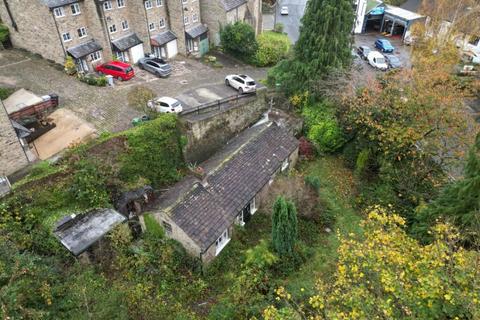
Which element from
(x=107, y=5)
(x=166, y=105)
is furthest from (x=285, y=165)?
(x=107, y=5)

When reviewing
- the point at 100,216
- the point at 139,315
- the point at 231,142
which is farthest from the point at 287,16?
the point at 139,315

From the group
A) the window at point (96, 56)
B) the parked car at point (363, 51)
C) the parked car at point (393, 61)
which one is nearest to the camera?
the window at point (96, 56)

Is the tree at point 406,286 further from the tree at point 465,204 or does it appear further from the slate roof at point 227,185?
the slate roof at point 227,185

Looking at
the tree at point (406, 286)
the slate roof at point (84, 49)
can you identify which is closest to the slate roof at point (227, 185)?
the tree at point (406, 286)

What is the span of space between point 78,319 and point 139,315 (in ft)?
9.95

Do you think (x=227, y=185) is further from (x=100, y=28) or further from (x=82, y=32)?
(x=82, y=32)

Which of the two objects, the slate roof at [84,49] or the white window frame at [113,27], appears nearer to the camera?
the slate roof at [84,49]

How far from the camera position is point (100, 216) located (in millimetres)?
21578

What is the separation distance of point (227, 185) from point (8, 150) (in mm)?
14372

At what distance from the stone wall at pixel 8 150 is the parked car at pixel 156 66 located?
58.7ft

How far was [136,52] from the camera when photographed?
1571 inches

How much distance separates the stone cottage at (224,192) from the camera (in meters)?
20.8

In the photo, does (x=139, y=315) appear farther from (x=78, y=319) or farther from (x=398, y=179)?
(x=398, y=179)

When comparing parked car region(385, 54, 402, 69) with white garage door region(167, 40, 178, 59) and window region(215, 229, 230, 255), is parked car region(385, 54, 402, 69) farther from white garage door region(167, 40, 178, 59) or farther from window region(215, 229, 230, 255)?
window region(215, 229, 230, 255)
